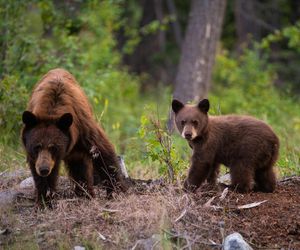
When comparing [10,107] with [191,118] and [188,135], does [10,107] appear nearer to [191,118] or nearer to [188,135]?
[191,118]

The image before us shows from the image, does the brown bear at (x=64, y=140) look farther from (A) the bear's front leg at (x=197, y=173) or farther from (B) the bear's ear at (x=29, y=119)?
(A) the bear's front leg at (x=197, y=173)

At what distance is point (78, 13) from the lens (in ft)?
46.0

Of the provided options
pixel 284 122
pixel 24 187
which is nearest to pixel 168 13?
pixel 284 122

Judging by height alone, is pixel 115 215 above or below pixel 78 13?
below

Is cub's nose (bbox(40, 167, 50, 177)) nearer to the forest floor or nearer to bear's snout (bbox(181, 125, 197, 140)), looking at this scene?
the forest floor

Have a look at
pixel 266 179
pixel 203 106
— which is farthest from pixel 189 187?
pixel 203 106

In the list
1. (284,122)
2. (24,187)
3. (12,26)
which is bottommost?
(284,122)

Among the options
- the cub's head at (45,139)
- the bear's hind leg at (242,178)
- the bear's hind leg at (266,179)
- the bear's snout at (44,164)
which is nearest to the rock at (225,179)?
the bear's hind leg at (266,179)

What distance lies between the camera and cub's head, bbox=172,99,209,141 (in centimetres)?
763

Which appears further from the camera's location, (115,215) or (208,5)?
(208,5)

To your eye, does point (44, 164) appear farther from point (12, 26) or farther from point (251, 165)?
point (12, 26)

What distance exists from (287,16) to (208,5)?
1209 centimetres

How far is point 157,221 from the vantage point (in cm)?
644

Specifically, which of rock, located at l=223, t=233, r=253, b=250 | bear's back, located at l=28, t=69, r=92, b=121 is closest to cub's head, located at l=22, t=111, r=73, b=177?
bear's back, located at l=28, t=69, r=92, b=121
